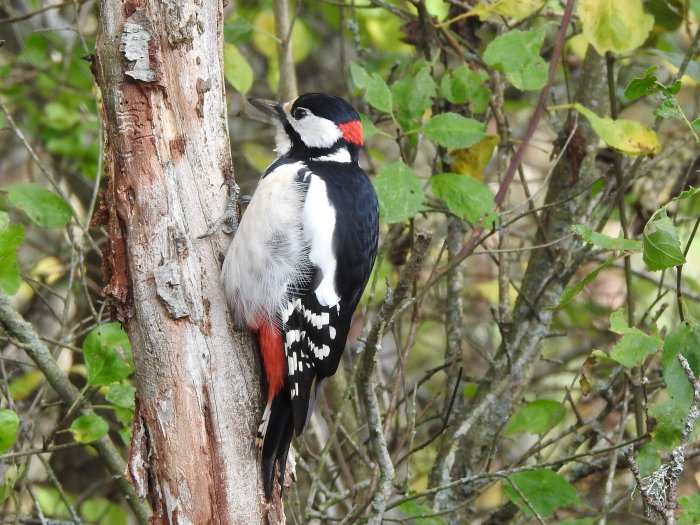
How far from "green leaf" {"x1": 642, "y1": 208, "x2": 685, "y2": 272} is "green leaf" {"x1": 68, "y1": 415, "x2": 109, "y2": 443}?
1560mm

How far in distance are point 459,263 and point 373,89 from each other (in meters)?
0.65

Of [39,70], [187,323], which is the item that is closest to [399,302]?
[187,323]

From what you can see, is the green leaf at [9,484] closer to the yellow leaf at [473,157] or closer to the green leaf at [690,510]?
the yellow leaf at [473,157]

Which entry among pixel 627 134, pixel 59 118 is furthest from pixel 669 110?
pixel 59 118

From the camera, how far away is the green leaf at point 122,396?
2.54 metres

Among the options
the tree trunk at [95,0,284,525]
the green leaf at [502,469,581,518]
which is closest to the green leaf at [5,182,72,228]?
the tree trunk at [95,0,284,525]

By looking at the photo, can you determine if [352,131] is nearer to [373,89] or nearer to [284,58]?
[373,89]

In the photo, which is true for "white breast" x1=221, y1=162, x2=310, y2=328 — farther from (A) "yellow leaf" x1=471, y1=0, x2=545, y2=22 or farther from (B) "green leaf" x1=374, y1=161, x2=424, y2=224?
(A) "yellow leaf" x1=471, y1=0, x2=545, y2=22

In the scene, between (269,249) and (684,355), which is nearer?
(684,355)

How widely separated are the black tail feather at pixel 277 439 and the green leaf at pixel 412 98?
0.94 meters

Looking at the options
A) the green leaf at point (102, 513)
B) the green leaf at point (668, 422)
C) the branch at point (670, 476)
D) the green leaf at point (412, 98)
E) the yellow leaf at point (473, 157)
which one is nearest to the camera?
the branch at point (670, 476)

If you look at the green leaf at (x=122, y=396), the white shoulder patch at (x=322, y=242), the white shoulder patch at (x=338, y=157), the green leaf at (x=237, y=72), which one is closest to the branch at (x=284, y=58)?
the green leaf at (x=237, y=72)

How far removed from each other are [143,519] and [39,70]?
7.50ft

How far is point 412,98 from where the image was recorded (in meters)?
2.77
